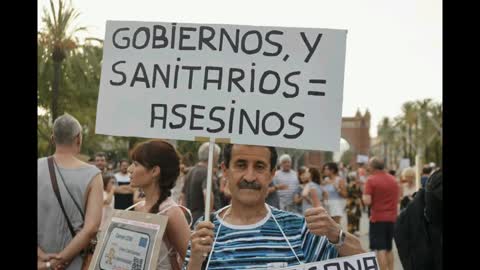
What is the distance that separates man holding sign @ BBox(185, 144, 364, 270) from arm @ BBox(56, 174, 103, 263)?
144 cm

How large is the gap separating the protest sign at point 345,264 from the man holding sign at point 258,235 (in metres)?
0.03

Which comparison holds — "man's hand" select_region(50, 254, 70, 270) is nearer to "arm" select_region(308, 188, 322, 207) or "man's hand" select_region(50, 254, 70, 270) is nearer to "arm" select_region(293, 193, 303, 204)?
"arm" select_region(308, 188, 322, 207)

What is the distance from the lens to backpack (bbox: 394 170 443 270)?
136 inches

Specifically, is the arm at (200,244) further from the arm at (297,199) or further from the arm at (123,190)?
the arm at (297,199)

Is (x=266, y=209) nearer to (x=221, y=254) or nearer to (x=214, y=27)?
(x=221, y=254)

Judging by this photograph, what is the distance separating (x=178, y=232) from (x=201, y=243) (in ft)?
2.54

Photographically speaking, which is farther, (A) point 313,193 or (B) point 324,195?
(B) point 324,195

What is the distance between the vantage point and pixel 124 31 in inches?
135

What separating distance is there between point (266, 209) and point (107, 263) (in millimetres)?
1012

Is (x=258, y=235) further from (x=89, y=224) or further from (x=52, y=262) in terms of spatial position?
(x=52, y=262)

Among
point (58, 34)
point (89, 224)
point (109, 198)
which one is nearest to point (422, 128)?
point (58, 34)

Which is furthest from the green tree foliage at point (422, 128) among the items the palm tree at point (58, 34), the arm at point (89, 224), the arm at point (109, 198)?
the arm at point (89, 224)

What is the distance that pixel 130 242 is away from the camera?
351cm

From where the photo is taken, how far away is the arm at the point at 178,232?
3.64m
